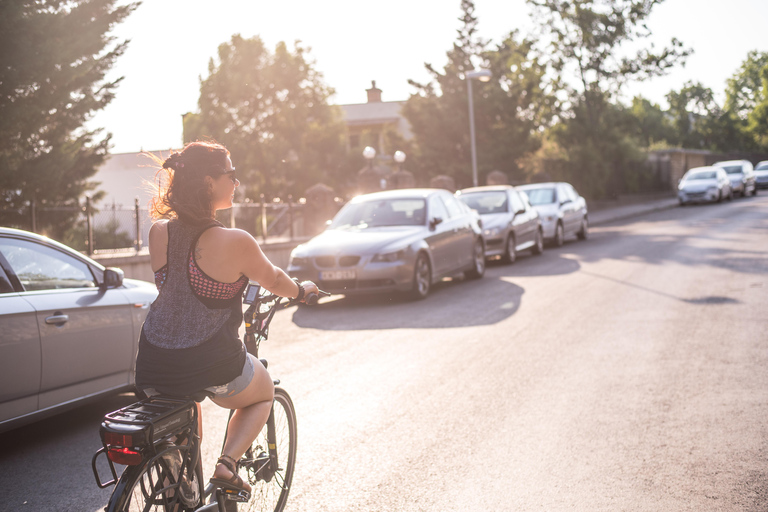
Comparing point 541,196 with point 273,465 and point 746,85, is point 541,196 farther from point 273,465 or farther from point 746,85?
point 746,85

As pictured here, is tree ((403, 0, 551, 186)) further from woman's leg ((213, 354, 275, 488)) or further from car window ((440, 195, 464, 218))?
woman's leg ((213, 354, 275, 488))

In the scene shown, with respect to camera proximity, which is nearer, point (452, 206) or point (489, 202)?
point (452, 206)

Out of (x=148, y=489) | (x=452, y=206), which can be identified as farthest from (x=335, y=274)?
(x=148, y=489)

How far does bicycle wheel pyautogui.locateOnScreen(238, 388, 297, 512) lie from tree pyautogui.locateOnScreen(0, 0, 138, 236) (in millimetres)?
10585

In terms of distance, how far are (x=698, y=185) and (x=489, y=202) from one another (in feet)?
82.0

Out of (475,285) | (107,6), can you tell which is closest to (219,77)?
(107,6)

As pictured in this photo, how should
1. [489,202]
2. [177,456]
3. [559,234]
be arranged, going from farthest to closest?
[559,234] → [489,202] → [177,456]

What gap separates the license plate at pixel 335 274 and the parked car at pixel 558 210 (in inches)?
432

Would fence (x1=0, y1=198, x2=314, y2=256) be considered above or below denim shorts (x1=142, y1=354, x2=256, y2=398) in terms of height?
above

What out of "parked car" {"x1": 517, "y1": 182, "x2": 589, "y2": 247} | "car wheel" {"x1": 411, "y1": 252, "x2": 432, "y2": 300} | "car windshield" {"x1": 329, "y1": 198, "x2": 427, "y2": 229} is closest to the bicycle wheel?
"car wheel" {"x1": 411, "y1": 252, "x2": 432, "y2": 300}

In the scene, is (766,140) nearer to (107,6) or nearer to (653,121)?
(653,121)

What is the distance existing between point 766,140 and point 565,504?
91156mm

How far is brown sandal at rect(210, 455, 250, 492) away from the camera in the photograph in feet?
9.86

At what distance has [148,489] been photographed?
9.03ft
